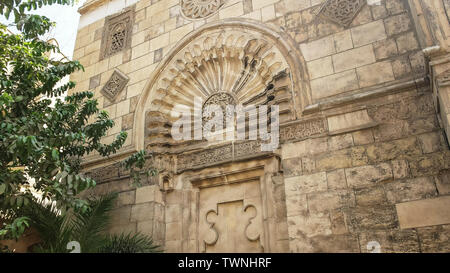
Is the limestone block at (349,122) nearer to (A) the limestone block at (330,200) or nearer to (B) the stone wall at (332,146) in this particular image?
(B) the stone wall at (332,146)

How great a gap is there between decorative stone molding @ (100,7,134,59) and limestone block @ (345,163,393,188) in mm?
4846

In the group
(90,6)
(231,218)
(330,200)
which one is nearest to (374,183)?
(330,200)

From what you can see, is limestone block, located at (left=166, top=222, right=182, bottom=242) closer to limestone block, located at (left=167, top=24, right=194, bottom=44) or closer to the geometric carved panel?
the geometric carved panel

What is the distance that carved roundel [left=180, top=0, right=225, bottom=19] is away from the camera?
20.1 ft

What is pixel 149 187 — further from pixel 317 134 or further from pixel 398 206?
pixel 398 206

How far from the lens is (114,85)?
6.63 meters

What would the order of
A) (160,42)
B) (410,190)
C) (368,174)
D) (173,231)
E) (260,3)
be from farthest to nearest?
Answer: (160,42) → (260,3) → (173,231) → (368,174) → (410,190)

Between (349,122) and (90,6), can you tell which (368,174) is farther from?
(90,6)

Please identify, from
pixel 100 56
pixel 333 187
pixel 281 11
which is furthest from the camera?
pixel 100 56

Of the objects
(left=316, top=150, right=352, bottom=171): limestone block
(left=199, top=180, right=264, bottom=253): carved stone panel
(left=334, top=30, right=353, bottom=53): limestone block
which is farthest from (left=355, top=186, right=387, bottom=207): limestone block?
(left=334, top=30, right=353, bottom=53): limestone block

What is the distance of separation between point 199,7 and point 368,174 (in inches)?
162

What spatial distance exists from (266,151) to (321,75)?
1.24 metres
